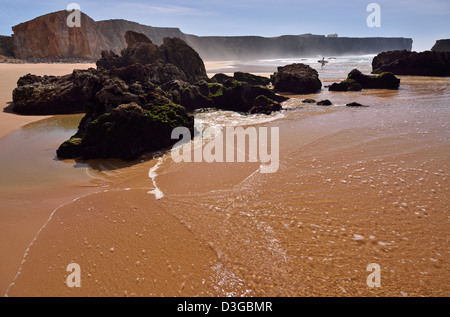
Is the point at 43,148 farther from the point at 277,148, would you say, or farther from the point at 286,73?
the point at 286,73

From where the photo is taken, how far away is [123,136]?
8.05m

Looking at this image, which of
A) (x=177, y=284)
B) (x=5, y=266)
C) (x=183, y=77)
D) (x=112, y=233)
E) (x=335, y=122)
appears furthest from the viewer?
(x=183, y=77)

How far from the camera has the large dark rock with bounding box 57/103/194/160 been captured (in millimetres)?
7871

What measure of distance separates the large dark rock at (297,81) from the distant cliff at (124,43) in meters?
56.1

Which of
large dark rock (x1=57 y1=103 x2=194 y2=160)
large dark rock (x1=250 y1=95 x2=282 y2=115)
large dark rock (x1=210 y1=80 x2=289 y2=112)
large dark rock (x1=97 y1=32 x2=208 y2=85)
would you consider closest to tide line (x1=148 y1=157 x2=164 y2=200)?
large dark rock (x1=57 y1=103 x2=194 y2=160)

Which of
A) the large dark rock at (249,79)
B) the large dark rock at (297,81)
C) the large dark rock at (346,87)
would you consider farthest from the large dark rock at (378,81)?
the large dark rock at (249,79)

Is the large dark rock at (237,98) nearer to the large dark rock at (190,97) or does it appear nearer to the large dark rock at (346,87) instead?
the large dark rock at (190,97)

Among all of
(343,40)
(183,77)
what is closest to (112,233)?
(183,77)

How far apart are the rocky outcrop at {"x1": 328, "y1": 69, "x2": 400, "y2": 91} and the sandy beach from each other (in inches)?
638

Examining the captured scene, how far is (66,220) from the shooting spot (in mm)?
4676

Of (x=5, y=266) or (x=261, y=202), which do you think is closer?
(x=5, y=266)

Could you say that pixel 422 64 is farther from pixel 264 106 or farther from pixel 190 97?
A: pixel 190 97

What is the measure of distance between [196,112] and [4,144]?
27.8ft

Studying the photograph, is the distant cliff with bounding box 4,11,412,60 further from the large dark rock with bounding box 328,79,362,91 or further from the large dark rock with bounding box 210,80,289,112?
the large dark rock with bounding box 328,79,362,91
